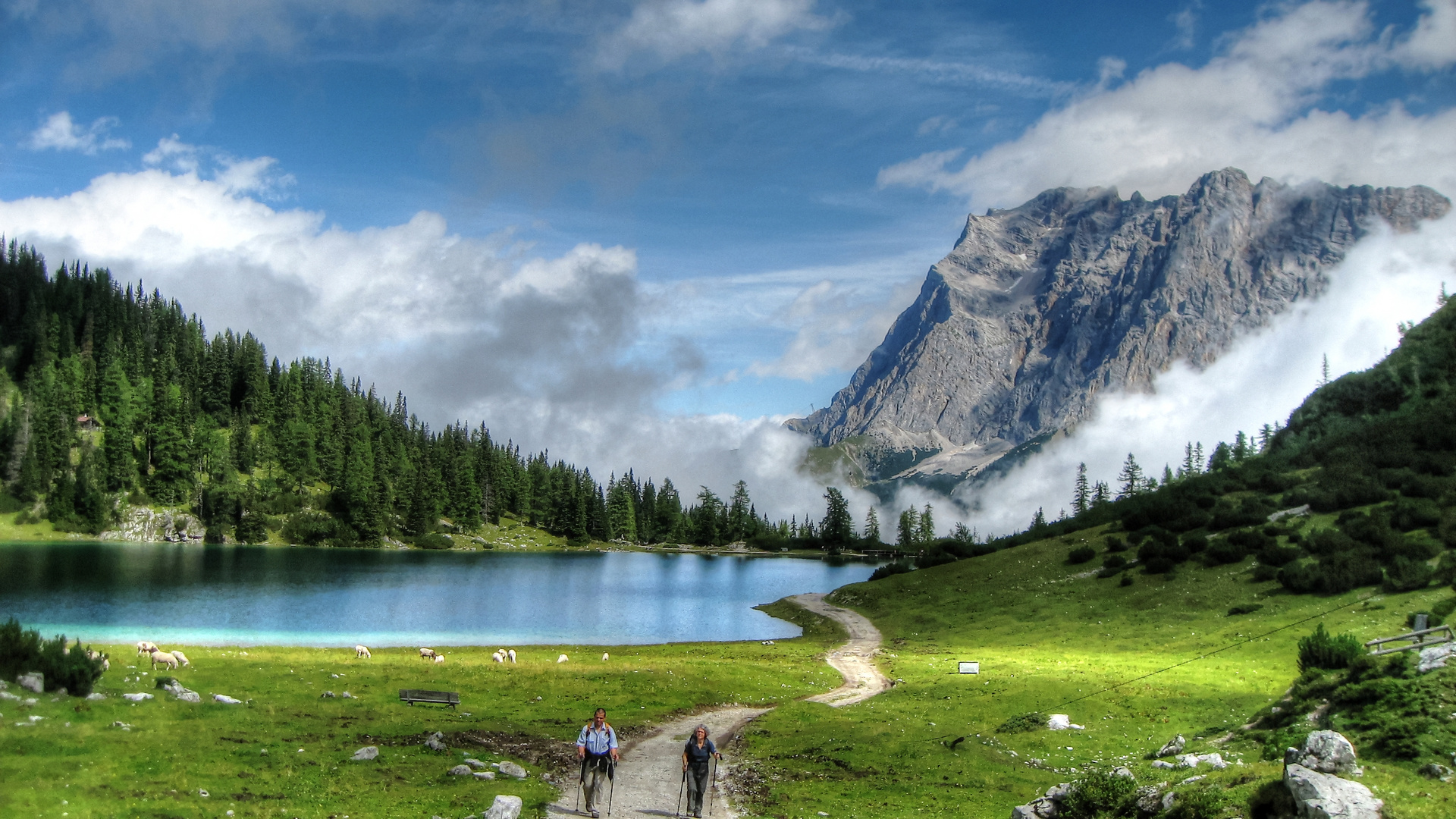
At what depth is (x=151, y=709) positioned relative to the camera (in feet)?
90.5

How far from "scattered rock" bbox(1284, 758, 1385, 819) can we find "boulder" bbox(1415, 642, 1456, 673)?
868 centimetres

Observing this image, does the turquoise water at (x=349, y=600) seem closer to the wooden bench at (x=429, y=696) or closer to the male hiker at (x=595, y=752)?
the wooden bench at (x=429, y=696)

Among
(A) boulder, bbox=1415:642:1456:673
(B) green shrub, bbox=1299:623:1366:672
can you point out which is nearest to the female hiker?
(A) boulder, bbox=1415:642:1456:673

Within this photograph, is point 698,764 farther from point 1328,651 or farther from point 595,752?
point 1328,651

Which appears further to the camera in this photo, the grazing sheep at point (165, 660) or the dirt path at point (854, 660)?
the dirt path at point (854, 660)

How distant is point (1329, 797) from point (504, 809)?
17.3m

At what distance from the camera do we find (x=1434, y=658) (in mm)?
22906

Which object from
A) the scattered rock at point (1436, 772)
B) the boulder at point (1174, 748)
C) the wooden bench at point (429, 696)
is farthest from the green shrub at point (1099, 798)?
the wooden bench at point (429, 696)

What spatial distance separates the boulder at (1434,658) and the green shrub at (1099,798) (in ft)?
30.6

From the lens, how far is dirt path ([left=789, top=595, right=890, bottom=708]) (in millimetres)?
47219

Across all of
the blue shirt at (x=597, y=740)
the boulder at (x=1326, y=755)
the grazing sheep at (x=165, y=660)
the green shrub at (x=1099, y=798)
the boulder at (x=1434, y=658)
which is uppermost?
the boulder at (x=1434, y=658)

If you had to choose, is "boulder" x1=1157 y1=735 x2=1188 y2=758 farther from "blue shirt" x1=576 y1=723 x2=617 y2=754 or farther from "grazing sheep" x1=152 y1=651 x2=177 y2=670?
"grazing sheep" x1=152 y1=651 x2=177 y2=670

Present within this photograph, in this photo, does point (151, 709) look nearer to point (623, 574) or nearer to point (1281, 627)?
point (1281, 627)

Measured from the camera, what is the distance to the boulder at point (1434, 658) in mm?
22573
